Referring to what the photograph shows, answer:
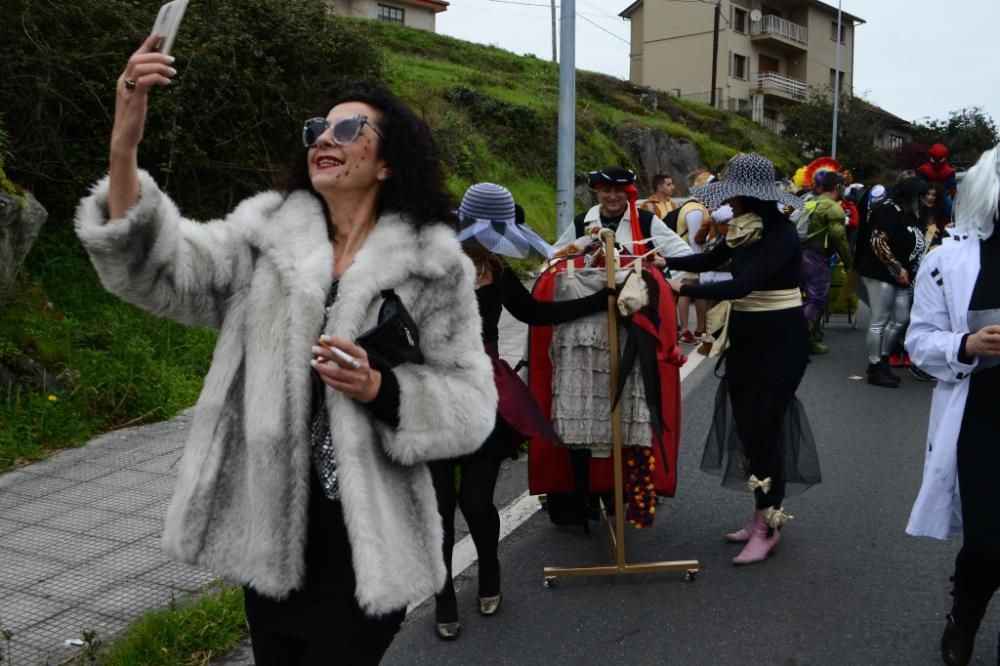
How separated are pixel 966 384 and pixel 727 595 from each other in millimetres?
1535

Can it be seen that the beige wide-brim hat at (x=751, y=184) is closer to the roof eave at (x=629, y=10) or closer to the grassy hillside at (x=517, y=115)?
the grassy hillside at (x=517, y=115)

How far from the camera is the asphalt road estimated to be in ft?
12.3

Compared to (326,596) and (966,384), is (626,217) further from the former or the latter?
(326,596)

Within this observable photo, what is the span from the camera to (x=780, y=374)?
470 cm

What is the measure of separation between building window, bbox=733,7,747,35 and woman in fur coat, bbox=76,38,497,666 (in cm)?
5366

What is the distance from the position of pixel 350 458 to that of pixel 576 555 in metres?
2.97

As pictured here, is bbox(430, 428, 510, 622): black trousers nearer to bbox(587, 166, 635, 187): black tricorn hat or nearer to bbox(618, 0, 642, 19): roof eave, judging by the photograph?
bbox(587, 166, 635, 187): black tricorn hat

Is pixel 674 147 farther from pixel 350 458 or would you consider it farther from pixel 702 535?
pixel 350 458

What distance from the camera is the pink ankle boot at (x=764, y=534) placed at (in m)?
Answer: 4.73

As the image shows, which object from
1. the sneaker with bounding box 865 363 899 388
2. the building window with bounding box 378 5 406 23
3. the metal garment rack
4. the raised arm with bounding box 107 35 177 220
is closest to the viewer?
the raised arm with bounding box 107 35 177 220

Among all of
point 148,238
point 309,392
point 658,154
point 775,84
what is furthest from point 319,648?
point 775,84

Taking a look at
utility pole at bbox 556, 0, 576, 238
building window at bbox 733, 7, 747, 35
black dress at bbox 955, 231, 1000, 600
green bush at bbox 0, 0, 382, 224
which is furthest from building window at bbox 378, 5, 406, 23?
black dress at bbox 955, 231, 1000, 600

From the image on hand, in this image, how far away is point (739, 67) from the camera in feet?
173

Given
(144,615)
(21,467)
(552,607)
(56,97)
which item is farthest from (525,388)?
(56,97)
